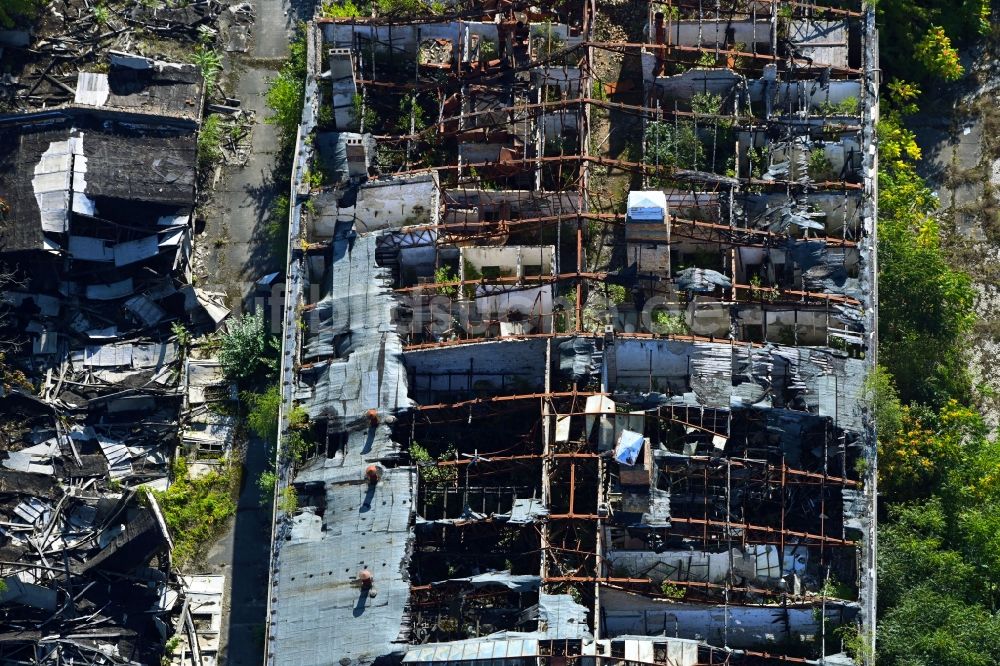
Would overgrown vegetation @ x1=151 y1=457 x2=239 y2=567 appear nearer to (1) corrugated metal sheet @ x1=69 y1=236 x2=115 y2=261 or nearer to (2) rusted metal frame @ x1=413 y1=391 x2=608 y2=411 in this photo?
(1) corrugated metal sheet @ x1=69 y1=236 x2=115 y2=261

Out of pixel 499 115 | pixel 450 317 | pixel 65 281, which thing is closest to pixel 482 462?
pixel 450 317

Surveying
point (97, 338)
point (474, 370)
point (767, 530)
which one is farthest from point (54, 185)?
point (767, 530)

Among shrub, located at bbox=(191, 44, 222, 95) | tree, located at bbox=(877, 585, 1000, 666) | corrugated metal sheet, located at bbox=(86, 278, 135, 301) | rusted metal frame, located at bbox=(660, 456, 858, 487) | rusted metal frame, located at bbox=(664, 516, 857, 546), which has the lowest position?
tree, located at bbox=(877, 585, 1000, 666)

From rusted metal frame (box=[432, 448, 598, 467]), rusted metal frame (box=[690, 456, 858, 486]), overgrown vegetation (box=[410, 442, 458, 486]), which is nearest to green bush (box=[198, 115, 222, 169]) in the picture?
overgrown vegetation (box=[410, 442, 458, 486])

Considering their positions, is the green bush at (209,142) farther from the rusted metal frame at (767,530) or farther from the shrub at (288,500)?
the rusted metal frame at (767,530)

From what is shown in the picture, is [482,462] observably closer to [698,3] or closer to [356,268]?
[356,268]

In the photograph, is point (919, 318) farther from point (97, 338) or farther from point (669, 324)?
point (97, 338)

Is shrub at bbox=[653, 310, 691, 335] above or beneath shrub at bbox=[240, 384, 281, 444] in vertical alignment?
above
